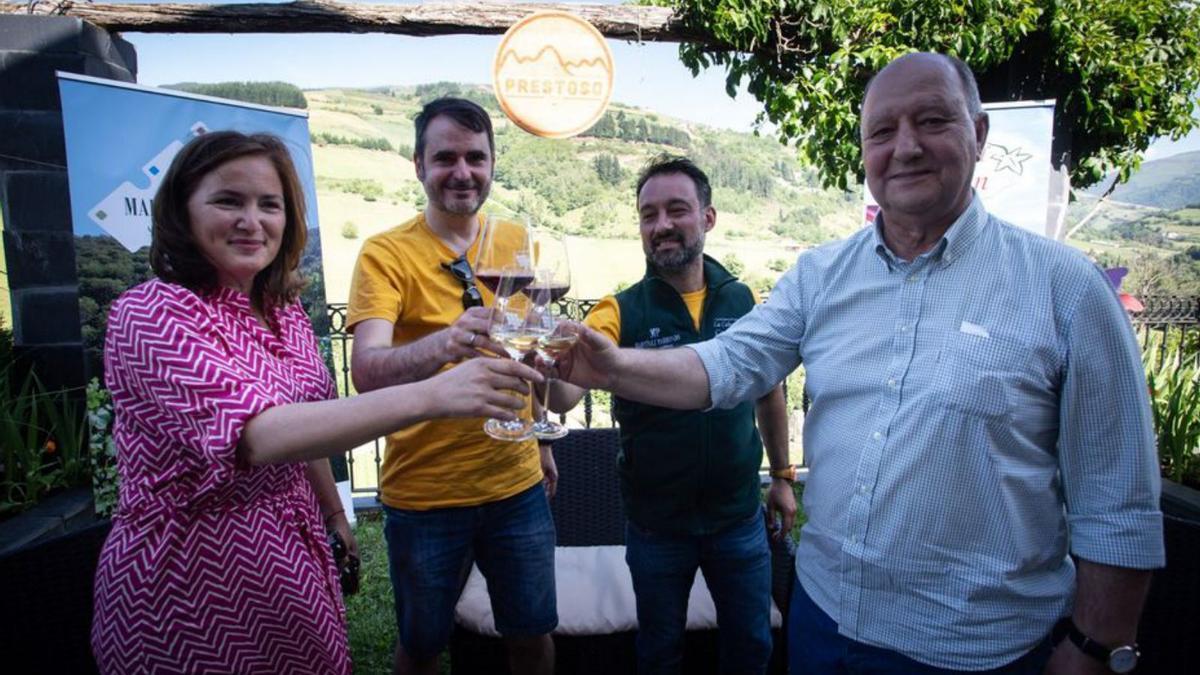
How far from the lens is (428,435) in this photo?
2264 millimetres

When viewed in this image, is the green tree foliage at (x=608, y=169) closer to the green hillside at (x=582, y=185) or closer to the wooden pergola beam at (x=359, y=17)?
the green hillside at (x=582, y=185)

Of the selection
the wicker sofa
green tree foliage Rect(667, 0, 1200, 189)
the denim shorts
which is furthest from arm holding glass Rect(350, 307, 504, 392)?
green tree foliage Rect(667, 0, 1200, 189)

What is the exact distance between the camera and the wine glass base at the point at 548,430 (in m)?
1.40

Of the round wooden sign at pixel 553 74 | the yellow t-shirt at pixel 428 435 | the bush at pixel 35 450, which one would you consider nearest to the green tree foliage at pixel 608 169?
the round wooden sign at pixel 553 74

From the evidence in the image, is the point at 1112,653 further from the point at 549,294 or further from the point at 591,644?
the point at 591,644

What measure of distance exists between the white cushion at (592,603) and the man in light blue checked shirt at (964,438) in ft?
3.90

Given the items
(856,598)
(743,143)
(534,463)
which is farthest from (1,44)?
(743,143)

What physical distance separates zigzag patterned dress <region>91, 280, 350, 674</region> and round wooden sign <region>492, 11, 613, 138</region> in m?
4.49

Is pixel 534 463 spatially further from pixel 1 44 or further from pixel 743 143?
pixel 743 143

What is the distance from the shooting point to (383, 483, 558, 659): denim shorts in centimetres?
226

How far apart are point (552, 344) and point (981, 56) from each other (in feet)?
17.9

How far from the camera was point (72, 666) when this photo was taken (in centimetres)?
167

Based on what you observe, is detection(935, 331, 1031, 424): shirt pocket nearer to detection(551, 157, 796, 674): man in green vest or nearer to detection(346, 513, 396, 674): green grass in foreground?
detection(551, 157, 796, 674): man in green vest

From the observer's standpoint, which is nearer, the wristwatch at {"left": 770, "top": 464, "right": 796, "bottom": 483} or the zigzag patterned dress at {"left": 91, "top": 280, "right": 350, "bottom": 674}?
the zigzag patterned dress at {"left": 91, "top": 280, "right": 350, "bottom": 674}
